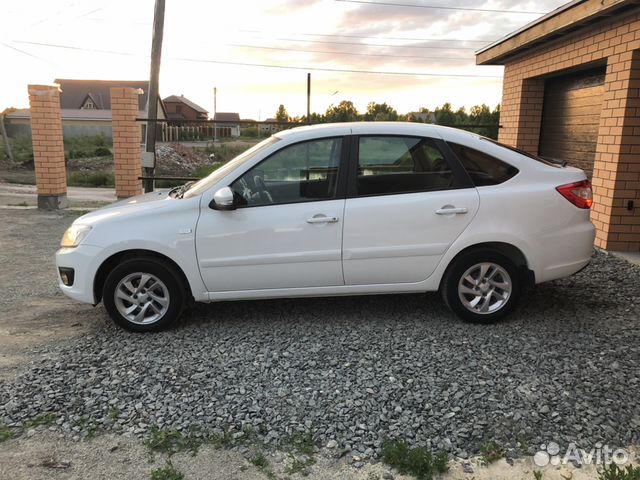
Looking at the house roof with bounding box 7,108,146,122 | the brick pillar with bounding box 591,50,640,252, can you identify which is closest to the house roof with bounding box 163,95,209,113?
the house roof with bounding box 7,108,146,122

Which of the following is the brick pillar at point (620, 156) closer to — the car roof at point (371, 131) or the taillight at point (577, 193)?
the taillight at point (577, 193)

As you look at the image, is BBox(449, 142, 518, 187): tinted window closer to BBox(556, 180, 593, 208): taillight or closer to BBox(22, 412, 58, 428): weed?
BBox(556, 180, 593, 208): taillight

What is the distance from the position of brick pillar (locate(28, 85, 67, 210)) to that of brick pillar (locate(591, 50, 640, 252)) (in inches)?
399

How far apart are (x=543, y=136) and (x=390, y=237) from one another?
6.65 metres

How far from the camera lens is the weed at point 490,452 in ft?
9.48

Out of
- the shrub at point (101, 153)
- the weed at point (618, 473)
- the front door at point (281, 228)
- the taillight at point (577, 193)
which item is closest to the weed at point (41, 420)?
the front door at point (281, 228)

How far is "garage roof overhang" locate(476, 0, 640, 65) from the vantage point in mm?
6516

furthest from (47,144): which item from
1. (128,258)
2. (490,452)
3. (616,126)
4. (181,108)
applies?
(181,108)

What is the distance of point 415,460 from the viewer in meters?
2.83

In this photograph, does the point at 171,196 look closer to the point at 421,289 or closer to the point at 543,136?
the point at 421,289

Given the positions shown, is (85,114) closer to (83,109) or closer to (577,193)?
(83,109)

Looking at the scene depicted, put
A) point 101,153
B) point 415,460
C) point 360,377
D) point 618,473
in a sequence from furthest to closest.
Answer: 1. point 101,153
2. point 360,377
3. point 415,460
4. point 618,473

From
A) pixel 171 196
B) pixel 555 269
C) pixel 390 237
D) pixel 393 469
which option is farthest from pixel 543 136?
pixel 393 469

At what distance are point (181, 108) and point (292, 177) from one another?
8916cm
